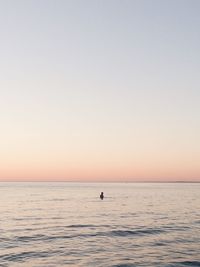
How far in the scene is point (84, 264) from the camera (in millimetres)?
24266

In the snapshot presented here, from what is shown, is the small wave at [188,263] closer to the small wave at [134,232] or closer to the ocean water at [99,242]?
the ocean water at [99,242]

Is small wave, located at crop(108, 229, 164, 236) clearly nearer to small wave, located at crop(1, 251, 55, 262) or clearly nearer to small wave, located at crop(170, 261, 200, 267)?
small wave, located at crop(1, 251, 55, 262)

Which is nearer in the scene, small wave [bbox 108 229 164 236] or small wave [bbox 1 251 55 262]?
small wave [bbox 1 251 55 262]

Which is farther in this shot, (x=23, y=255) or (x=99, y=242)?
(x=99, y=242)

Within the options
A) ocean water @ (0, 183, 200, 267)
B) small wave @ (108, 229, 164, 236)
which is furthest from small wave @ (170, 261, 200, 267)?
small wave @ (108, 229, 164, 236)

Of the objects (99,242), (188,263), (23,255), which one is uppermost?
(99,242)

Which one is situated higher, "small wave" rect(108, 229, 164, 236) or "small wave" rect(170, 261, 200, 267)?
"small wave" rect(108, 229, 164, 236)

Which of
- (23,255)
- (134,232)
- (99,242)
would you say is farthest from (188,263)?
(134,232)

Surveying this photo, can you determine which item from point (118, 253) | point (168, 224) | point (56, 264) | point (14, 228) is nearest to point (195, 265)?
point (118, 253)

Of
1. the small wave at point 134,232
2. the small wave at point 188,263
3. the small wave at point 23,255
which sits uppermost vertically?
the small wave at point 134,232

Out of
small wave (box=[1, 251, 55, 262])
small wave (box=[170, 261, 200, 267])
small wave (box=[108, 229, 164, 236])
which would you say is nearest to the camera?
small wave (box=[170, 261, 200, 267])

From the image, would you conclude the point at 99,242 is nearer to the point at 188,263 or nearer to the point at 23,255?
the point at 23,255

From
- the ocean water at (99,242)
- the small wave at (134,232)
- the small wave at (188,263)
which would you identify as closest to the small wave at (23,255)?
the ocean water at (99,242)

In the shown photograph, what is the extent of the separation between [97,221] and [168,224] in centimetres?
1012
